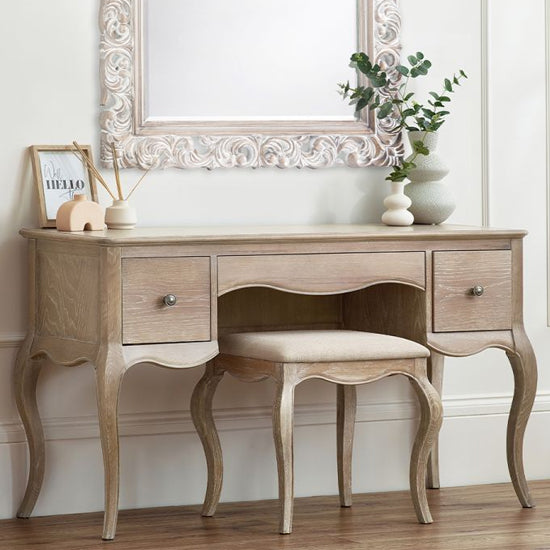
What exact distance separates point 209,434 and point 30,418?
48 cm

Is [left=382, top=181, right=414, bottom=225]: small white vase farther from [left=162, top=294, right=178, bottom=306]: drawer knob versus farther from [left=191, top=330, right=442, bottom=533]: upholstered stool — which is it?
[left=162, top=294, right=178, bottom=306]: drawer knob

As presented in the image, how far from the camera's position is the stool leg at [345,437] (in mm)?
3340

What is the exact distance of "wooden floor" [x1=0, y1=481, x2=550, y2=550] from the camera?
114 inches

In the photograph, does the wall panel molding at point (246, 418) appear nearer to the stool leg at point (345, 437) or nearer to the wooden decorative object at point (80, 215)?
the stool leg at point (345, 437)

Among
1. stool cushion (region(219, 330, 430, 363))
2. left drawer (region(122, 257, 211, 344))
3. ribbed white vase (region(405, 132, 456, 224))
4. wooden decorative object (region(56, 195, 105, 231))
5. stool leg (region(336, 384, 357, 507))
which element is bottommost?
stool leg (region(336, 384, 357, 507))

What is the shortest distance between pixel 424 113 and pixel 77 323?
117 centimetres

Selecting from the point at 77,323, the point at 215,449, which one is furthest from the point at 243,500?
the point at 77,323

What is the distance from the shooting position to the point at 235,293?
3.37 meters

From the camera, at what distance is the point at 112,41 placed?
129 inches

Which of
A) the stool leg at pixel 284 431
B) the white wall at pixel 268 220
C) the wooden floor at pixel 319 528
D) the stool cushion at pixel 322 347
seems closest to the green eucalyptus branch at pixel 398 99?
the white wall at pixel 268 220

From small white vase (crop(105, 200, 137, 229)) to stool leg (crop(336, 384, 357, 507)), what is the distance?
2.53 feet

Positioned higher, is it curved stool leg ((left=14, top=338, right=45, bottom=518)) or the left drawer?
the left drawer

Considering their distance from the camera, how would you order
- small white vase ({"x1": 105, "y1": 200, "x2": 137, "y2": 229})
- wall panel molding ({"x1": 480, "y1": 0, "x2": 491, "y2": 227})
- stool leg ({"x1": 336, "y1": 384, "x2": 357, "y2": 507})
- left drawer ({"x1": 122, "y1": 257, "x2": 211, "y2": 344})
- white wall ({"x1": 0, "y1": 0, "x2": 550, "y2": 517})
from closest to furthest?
left drawer ({"x1": 122, "y1": 257, "x2": 211, "y2": 344}), small white vase ({"x1": 105, "y1": 200, "x2": 137, "y2": 229}), white wall ({"x1": 0, "y1": 0, "x2": 550, "y2": 517}), stool leg ({"x1": 336, "y1": 384, "x2": 357, "y2": 507}), wall panel molding ({"x1": 480, "y1": 0, "x2": 491, "y2": 227})

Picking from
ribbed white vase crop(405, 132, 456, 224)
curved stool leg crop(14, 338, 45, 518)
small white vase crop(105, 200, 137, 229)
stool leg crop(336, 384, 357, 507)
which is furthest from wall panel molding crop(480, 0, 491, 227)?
curved stool leg crop(14, 338, 45, 518)
